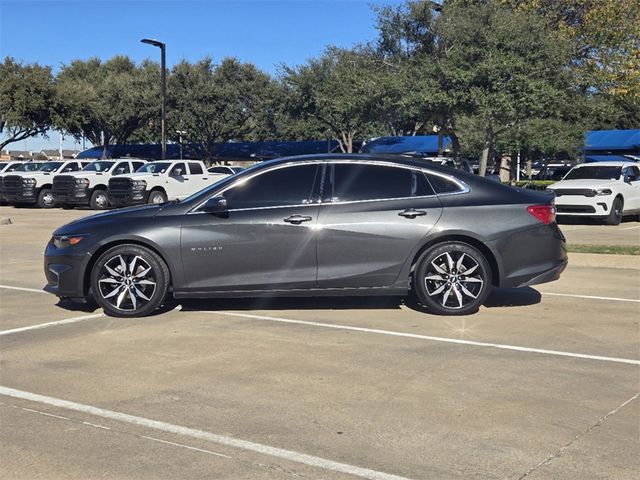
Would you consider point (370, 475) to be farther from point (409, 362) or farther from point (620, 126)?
point (620, 126)

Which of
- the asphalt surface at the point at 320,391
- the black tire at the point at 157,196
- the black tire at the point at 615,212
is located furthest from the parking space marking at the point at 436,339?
the black tire at the point at 157,196

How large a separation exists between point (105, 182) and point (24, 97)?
18.5m

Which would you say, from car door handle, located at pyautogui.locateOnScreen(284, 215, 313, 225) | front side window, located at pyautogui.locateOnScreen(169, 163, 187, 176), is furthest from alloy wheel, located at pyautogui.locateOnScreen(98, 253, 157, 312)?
front side window, located at pyautogui.locateOnScreen(169, 163, 187, 176)

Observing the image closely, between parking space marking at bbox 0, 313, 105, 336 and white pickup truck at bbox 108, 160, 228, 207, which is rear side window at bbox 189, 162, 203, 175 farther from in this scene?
parking space marking at bbox 0, 313, 105, 336

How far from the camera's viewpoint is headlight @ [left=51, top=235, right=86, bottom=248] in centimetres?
734

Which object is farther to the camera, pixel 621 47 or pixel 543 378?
pixel 621 47

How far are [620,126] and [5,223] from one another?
53547mm

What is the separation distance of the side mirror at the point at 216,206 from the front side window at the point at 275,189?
14cm

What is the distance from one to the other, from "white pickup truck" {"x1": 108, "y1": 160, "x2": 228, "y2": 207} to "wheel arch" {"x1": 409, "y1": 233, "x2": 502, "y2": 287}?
19.3m

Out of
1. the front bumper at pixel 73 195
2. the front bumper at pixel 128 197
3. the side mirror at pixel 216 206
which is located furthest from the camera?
the front bumper at pixel 73 195

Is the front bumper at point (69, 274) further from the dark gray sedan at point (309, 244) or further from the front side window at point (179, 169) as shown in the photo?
the front side window at point (179, 169)

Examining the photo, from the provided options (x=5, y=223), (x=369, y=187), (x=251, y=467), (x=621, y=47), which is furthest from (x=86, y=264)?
(x=621, y=47)

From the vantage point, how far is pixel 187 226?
7.27 m

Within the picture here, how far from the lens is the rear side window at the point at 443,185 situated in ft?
24.7
